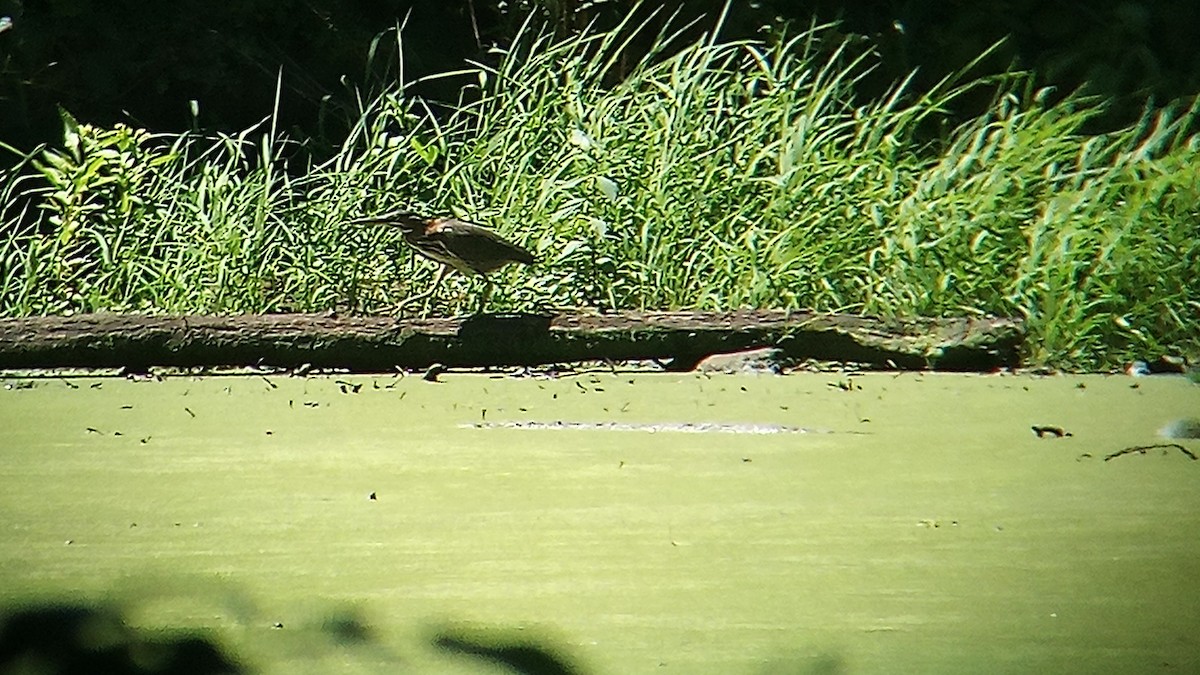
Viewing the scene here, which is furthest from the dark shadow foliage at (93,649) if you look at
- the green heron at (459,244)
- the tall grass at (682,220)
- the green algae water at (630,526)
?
the tall grass at (682,220)

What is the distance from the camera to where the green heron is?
3496mm

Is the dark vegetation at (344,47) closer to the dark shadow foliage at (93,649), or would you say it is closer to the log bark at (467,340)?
the log bark at (467,340)

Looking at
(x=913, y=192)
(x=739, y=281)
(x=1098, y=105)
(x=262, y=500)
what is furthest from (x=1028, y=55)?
(x=262, y=500)

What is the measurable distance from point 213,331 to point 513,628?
2.14 meters

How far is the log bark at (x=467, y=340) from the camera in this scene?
11.0 ft

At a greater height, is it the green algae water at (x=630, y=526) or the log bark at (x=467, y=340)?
the green algae water at (x=630, y=526)

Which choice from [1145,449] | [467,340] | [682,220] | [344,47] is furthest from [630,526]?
[344,47]

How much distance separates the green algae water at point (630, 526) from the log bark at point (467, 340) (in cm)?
43

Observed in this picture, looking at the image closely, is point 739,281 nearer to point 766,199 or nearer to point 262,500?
point 766,199

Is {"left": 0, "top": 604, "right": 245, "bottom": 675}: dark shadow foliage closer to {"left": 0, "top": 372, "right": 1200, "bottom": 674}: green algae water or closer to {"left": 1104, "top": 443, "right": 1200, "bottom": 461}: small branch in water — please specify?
{"left": 0, "top": 372, "right": 1200, "bottom": 674}: green algae water

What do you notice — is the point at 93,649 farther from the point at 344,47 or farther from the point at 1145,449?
the point at 344,47

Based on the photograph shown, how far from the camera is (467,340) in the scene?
11.0 ft

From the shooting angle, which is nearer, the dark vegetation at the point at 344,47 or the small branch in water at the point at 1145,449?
the small branch in water at the point at 1145,449

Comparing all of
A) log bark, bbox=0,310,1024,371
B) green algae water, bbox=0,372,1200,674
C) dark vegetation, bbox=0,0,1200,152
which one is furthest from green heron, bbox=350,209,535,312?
dark vegetation, bbox=0,0,1200,152
